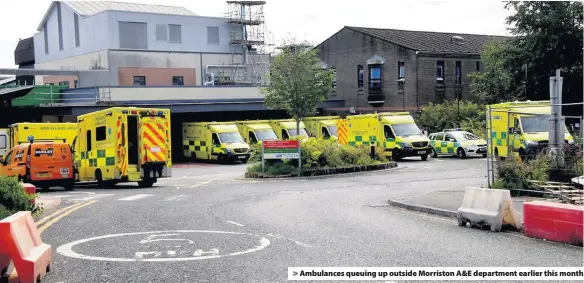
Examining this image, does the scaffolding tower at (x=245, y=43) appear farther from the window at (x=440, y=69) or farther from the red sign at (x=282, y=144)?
the red sign at (x=282, y=144)

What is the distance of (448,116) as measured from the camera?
148 feet

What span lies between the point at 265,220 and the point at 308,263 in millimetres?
4737

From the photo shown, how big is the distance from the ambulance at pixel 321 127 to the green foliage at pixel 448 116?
634 centimetres

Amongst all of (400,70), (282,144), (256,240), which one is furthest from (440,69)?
(256,240)

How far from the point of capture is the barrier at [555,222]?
32.9 feet

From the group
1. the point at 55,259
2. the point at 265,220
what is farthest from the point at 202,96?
the point at 55,259

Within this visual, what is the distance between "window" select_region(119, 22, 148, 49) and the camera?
5356cm

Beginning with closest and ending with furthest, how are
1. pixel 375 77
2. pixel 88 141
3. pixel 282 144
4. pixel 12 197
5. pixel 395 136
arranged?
pixel 12 197 < pixel 88 141 < pixel 282 144 < pixel 395 136 < pixel 375 77

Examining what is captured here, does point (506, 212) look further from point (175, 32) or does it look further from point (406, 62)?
point (175, 32)

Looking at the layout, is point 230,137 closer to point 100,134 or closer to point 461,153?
point 461,153

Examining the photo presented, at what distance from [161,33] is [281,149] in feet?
105

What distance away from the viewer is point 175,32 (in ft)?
187

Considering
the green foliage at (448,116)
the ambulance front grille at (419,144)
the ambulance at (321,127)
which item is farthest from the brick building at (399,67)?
the ambulance front grille at (419,144)

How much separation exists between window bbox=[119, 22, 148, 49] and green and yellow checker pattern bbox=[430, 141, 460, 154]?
87.7ft
